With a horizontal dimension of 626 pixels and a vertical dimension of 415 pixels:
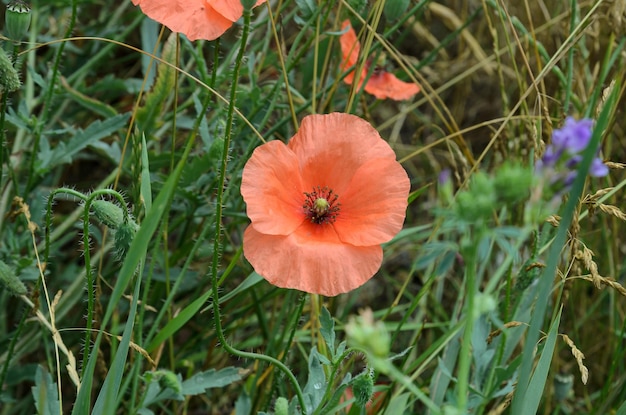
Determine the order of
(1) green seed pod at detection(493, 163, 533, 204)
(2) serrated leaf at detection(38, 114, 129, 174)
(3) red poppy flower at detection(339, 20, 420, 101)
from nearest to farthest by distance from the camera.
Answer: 1. (1) green seed pod at detection(493, 163, 533, 204)
2. (2) serrated leaf at detection(38, 114, 129, 174)
3. (3) red poppy flower at detection(339, 20, 420, 101)

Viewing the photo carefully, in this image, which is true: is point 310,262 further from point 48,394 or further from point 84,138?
point 84,138

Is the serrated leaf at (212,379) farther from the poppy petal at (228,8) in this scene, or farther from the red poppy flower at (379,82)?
the red poppy flower at (379,82)

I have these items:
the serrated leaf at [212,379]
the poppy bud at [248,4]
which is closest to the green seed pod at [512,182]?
the poppy bud at [248,4]

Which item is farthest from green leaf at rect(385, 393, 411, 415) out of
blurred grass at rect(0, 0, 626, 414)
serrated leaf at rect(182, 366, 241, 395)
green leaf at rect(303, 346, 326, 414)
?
serrated leaf at rect(182, 366, 241, 395)

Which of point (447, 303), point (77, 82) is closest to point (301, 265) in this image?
point (77, 82)

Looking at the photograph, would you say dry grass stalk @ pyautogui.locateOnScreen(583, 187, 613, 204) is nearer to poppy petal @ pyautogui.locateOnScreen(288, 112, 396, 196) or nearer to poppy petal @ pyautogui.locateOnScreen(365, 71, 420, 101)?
poppy petal @ pyautogui.locateOnScreen(288, 112, 396, 196)

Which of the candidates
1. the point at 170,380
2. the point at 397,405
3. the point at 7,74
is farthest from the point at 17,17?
the point at 397,405

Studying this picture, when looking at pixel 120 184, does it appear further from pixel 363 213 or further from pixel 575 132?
pixel 575 132
